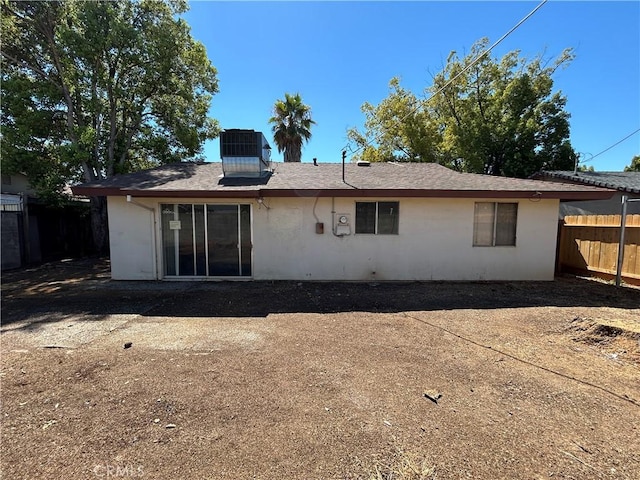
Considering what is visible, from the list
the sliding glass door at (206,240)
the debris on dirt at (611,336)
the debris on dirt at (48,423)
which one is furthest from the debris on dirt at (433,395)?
the sliding glass door at (206,240)

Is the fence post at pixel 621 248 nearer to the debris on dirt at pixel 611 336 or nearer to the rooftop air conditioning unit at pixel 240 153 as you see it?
the debris on dirt at pixel 611 336

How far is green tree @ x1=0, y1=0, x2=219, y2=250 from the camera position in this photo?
11.5m

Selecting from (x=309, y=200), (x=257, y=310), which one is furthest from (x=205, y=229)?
(x=257, y=310)

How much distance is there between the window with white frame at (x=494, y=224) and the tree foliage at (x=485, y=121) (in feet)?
34.3

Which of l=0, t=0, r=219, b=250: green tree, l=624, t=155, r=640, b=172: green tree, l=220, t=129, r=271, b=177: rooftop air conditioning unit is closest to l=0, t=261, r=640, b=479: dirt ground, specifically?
l=220, t=129, r=271, b=177: rooftop air conditioning unit

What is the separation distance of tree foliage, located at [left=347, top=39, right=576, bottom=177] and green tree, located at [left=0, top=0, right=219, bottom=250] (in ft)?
41.6

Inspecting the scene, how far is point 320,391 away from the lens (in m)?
3.16

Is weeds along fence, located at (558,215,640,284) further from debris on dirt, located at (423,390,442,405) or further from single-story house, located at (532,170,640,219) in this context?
debris on dirt, located at (423,390,442,405)

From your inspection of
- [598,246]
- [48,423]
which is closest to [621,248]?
[598,246]

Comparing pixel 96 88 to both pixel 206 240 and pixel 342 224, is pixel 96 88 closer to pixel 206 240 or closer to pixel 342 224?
pixel 206 240

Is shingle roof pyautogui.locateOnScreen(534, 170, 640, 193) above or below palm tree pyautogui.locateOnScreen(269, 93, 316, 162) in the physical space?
below

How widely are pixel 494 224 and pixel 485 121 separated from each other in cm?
1358

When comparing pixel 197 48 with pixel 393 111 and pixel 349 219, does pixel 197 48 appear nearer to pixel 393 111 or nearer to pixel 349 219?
pixel 349 219

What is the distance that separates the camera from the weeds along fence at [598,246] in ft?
25.4
